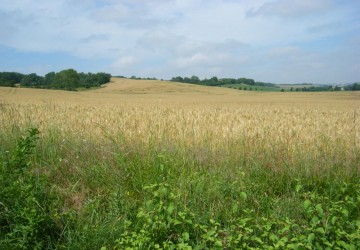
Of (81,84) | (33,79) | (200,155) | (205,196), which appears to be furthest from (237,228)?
(33,79)

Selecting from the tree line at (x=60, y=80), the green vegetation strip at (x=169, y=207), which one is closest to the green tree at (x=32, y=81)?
the tree line at (x=60, y=80)

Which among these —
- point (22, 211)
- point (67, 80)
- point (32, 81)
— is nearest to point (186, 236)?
point (22, 211)

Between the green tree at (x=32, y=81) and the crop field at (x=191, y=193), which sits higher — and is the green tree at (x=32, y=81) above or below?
above

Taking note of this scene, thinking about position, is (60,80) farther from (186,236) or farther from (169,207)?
(186,236)

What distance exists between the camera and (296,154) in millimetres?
4902

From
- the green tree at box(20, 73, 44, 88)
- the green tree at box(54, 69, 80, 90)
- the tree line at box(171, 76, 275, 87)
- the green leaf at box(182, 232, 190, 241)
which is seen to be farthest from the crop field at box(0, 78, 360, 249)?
the tree line at box(171, 76, 275, 87)

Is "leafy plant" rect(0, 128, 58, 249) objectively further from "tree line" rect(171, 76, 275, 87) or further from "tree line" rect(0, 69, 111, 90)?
"tree line" rect(171, 76, 275, 87)

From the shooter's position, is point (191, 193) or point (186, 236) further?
point (191, 193)

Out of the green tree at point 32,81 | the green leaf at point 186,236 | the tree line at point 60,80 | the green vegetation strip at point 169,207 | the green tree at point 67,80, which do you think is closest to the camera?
the green leaf at point 186,236

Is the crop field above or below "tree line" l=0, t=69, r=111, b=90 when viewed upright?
below

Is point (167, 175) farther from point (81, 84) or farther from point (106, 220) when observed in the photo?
point (81, 84)

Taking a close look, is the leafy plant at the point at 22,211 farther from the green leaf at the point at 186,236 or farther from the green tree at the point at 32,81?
the green tree at the point at 32,81

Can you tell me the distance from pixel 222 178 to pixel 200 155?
2.78ft

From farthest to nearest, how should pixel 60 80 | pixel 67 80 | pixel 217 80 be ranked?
pixel 217 80 → pixel 60 80 → pixel 67 80
